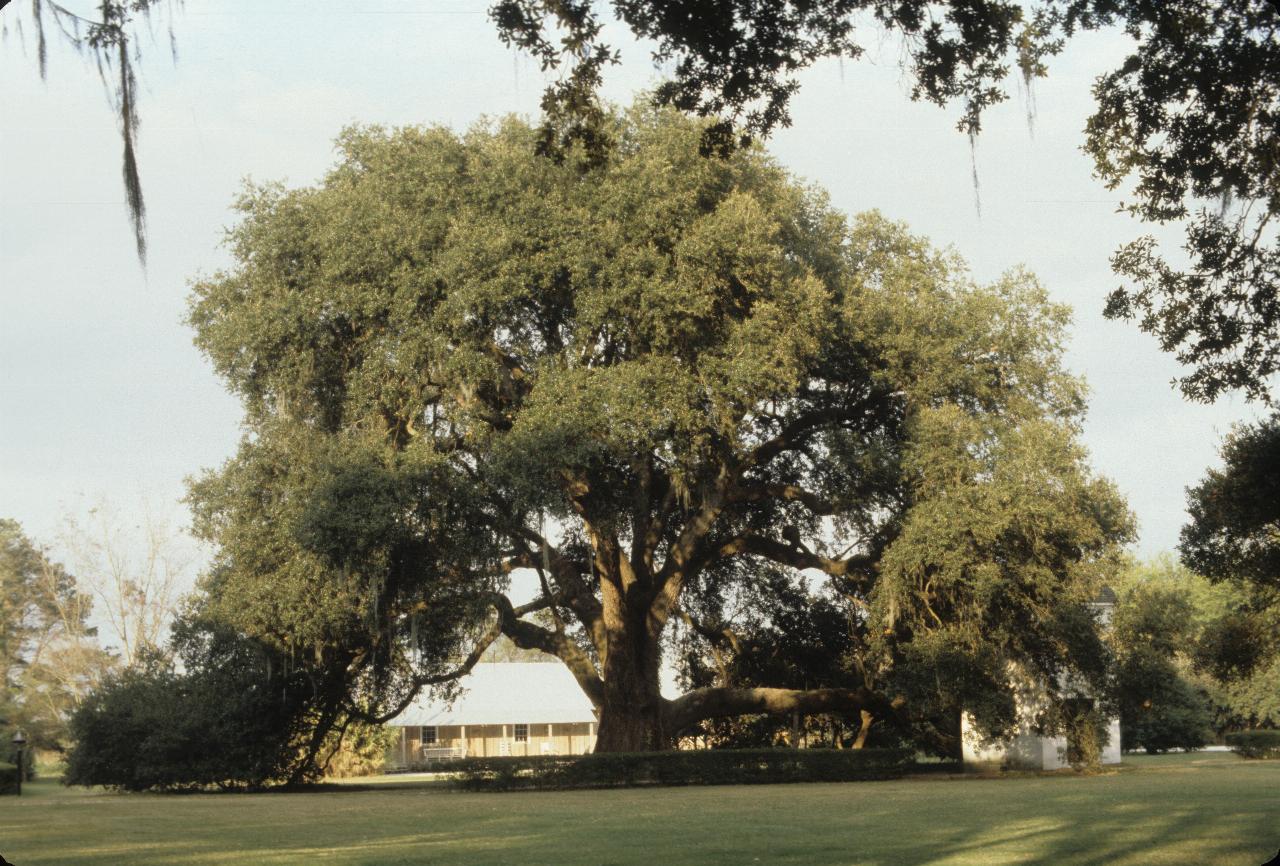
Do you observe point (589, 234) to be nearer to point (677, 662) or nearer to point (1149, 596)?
point (677, 662)

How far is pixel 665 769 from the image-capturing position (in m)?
30.7

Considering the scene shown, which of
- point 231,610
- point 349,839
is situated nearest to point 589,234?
point 231,610

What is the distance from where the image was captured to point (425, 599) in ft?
98.6

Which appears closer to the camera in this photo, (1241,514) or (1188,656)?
(1241,514)

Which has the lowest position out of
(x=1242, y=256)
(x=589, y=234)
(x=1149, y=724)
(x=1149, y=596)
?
(x=1149, y=724)

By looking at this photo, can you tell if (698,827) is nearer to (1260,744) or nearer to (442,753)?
(1260,744)

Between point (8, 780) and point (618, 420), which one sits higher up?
point (618, 420)

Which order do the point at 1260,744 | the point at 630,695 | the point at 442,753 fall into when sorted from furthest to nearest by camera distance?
the point at 442,753 < the point at 1260,744 < the point at 630,695

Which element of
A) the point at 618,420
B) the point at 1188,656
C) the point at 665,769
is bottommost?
the point at 665,769

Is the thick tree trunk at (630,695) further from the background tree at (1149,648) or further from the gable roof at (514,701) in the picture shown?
the gable roof at (514,701)

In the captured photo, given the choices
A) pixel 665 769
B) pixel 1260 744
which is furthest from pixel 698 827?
pixel 1260 744

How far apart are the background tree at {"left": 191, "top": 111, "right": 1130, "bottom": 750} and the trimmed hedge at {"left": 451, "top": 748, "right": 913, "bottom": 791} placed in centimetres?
177

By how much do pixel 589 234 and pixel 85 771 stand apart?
18.5 m

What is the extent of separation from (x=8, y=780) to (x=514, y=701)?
94.3 ft
